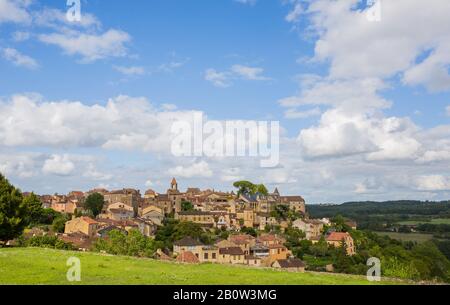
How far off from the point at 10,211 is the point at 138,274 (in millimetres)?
22815

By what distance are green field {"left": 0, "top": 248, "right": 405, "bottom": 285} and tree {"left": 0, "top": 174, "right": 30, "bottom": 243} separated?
38.1ft

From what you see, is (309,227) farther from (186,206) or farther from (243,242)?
(186,206)

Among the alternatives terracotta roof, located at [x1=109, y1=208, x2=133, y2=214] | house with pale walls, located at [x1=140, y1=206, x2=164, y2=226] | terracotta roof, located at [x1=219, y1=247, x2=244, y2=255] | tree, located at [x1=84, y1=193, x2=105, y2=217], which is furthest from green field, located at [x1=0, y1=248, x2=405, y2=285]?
tree, located at [x1=84, y1=193, x2=105, y2=217]

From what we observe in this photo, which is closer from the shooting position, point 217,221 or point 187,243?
point 187,243

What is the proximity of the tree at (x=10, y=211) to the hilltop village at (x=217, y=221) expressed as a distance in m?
35.7

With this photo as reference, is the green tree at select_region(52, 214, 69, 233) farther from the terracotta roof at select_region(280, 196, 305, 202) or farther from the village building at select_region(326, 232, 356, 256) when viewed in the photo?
the terracotta roof at select_region(280, 196, 305, 202)

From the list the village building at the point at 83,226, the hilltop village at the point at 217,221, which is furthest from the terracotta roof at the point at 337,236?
the village building at the point at 83,226

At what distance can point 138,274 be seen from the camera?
22.2 meters

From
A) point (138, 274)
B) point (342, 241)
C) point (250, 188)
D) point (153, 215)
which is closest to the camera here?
point (138, 274)

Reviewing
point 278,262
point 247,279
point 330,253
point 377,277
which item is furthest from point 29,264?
point 330,253

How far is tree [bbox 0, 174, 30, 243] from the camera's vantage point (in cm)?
3881

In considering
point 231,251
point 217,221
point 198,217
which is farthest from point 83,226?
point 217,221
